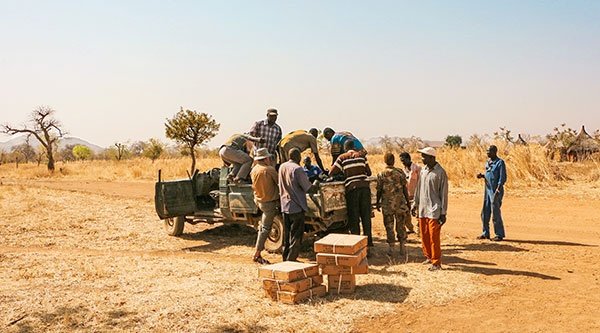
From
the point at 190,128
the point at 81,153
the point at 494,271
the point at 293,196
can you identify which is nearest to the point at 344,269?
the point at 293,196

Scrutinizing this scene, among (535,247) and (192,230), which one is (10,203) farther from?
(535,247)

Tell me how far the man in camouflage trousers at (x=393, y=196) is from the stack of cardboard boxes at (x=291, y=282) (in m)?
2.58

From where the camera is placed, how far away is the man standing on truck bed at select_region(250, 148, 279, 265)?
28.4 ft

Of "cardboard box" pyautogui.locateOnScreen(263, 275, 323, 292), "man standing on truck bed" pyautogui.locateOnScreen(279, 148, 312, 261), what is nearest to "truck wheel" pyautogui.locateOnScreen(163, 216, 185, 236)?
"man standing on truck bed" pyautogui.locateOnScreen(279, 148, 312, 261)

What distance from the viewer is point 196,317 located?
20.0ft

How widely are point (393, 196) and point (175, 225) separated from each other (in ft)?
18.2

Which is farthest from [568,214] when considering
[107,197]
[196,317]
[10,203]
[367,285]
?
[10,203]

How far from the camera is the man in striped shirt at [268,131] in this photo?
1016 centimetres

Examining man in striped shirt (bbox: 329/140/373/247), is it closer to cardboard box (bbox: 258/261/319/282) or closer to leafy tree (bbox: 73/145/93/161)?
cardboard box (bbox: 258/261/319/282)

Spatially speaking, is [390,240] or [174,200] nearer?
[390,240]

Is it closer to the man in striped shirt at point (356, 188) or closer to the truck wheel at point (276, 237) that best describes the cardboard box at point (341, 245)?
the man in striped shirt at point (356, 188)

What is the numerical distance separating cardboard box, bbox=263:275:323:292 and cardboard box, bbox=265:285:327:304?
44 millimetres

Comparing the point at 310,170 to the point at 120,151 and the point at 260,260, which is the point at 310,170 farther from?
the point at 120,151

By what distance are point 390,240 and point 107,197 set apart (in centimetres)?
1526
